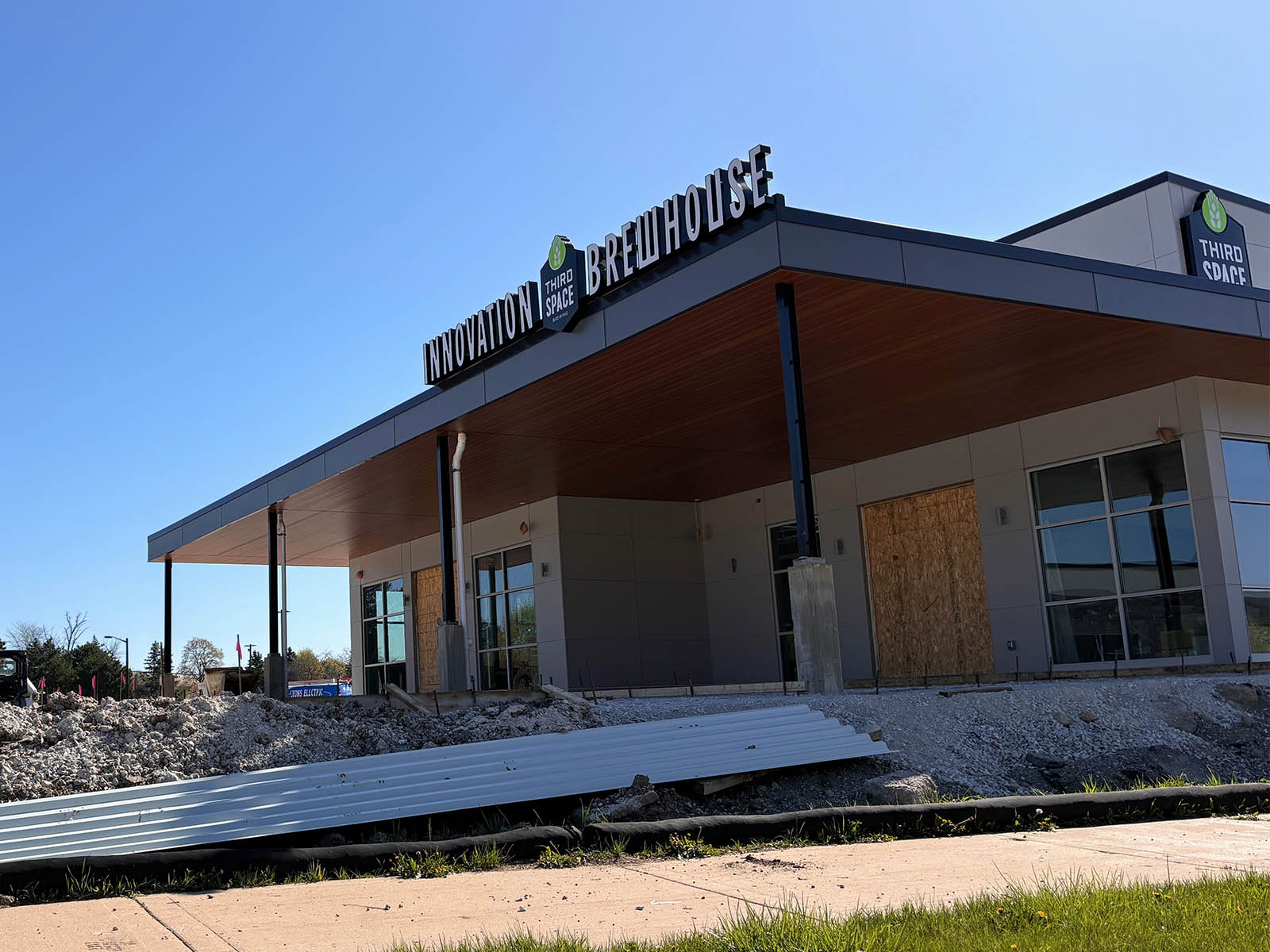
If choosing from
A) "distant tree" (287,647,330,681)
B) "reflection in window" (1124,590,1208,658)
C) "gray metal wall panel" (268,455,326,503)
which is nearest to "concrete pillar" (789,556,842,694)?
"reflection in window" (1124,590,1208,658)

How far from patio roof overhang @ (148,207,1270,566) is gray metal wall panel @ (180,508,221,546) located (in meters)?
1.48

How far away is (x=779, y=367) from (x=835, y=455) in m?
5.74

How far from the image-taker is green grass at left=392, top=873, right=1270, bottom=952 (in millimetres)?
4672

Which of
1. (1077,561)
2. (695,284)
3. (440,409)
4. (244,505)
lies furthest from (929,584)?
(244,505)

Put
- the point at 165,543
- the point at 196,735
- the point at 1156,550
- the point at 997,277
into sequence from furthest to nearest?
the point at 165,543
the point at 1156,550
the point at 997,277
the point at 196,735

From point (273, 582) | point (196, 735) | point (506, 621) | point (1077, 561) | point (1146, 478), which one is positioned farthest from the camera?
point (506, 621)

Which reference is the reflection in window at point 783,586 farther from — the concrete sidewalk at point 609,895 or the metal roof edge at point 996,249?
the concrete sidewalk at point 609,895

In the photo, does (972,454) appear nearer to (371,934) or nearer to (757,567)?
(757,567)

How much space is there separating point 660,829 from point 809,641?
4.86 m

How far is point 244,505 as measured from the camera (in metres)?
22.6

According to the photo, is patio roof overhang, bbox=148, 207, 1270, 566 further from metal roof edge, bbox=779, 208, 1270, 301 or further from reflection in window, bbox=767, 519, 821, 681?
reflection in window, bbox=767, 519, 821, 681

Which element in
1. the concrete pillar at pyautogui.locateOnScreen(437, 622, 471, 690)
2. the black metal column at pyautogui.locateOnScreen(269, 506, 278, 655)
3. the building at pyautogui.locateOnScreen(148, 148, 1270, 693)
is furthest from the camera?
the black metal column at pyautogui.locateOnScreen(269, 506, 278, 655)

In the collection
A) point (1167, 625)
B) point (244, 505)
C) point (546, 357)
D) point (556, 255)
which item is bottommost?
point (1167, 625)

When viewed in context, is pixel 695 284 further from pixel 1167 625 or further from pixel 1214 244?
pixel 1214 244
